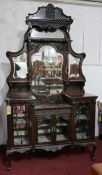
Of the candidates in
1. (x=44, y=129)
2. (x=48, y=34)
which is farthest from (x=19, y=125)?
(x=48, y=34)

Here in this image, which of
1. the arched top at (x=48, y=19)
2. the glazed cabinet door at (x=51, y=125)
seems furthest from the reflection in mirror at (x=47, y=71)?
the glazed cabinet door at (x=51, y=125)

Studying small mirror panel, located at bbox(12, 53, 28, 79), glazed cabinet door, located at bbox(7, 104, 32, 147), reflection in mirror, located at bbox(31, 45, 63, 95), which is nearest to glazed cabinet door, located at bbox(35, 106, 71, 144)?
glazed cabinet door, located at bbox(7, 104, 32, 147)

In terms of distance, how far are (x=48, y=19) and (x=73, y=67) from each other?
815mm

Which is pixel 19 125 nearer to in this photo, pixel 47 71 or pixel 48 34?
pixel 47 71

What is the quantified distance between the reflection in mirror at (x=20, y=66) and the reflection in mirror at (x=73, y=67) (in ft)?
2.29

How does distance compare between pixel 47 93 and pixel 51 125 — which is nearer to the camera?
pixel 51 125

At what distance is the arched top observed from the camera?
3.31 m

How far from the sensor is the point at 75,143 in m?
3.32

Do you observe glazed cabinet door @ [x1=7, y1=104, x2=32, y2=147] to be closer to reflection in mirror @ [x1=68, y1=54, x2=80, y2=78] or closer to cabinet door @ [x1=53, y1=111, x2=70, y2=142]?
cabinet door @ [x1=53, y1=111, x2=70, y2=142]

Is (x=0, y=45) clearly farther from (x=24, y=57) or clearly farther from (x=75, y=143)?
(x=75, y=143)

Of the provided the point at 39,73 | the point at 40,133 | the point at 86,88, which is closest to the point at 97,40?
the point at 86,88

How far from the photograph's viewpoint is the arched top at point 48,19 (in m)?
3.31

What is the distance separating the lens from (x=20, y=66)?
3400 millimetres

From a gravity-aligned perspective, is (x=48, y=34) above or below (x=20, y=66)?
above
